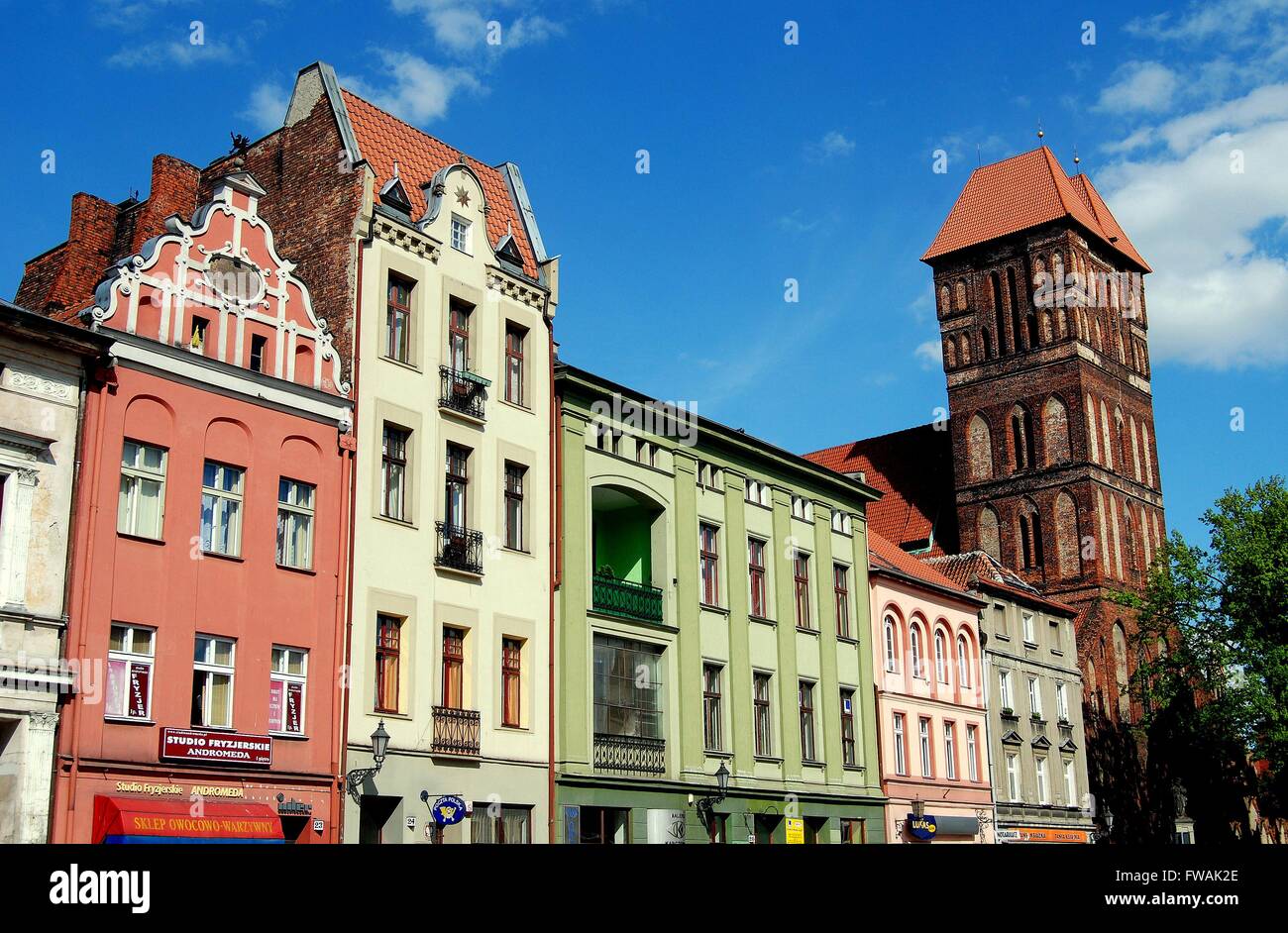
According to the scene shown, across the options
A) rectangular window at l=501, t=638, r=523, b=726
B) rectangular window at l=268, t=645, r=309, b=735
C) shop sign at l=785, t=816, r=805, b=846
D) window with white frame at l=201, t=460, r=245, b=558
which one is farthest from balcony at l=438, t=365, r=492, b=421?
shop sign at l=785, t=816, r=805, b=846

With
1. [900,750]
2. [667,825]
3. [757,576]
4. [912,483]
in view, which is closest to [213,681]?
[667,825]

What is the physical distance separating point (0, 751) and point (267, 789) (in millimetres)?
4573

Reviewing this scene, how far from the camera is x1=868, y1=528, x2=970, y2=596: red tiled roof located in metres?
44.4

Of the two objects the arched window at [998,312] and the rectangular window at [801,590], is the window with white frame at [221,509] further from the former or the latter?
the arched window at [998,312]

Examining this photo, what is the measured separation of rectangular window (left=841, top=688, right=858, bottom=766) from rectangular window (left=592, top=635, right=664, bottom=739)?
8.81 metres

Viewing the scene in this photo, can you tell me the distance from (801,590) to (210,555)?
766 inches

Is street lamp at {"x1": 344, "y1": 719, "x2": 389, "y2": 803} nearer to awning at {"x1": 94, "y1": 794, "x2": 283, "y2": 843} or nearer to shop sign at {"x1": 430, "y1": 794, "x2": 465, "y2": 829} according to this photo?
shop sign at {"x1": 430, "y1": 794, "x2": 465, "y2": 829}

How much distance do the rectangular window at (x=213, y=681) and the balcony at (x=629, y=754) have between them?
9630mm

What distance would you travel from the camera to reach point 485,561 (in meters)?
29.9

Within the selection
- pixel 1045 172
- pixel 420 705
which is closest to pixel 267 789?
pixel 420 705

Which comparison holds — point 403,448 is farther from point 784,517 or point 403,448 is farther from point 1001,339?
point 1001,339

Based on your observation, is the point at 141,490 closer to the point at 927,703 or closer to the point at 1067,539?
the point at 927,703
